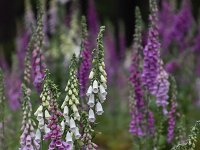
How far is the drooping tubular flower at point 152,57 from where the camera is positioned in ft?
24.1

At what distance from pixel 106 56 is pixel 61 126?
8670mm

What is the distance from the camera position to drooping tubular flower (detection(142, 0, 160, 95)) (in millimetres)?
7340

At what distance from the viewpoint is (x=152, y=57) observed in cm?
734

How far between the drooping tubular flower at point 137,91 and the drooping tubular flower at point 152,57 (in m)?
0.11

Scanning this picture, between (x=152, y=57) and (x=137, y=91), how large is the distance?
477 mm

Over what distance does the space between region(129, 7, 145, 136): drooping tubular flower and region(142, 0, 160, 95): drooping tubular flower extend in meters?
0.11

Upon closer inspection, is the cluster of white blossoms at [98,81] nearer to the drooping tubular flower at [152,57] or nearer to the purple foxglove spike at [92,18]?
the drooping tubular flower at [152,57]

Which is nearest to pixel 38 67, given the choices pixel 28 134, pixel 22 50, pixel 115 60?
pixel 28 134

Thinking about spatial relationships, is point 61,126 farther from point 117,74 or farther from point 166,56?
point 117,74

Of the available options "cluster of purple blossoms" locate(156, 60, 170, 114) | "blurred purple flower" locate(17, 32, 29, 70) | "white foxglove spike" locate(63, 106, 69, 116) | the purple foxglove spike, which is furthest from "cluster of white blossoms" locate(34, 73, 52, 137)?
the purple foxglove spike

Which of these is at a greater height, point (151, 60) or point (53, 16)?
point (53, 16)

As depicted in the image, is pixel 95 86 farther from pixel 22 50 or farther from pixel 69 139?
pixel 22 50

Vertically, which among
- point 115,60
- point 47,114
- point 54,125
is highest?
point 115,60

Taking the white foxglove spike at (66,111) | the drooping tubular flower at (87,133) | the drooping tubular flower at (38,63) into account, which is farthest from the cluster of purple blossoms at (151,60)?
the white foxglove spike at (66,111)
